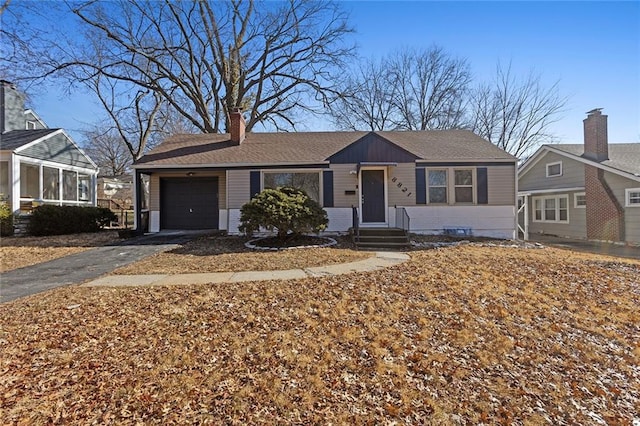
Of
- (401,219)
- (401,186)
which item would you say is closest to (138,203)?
(401,219)

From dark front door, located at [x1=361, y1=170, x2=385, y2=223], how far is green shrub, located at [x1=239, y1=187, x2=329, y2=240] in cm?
305

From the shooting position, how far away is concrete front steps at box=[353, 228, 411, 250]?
9672mm

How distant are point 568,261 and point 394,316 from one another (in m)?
6.49

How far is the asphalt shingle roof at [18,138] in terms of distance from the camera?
44.4ft

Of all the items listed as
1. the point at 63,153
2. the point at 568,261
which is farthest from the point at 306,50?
the point at 568,261

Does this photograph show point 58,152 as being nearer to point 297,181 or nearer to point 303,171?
point 297,181

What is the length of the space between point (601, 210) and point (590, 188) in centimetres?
115

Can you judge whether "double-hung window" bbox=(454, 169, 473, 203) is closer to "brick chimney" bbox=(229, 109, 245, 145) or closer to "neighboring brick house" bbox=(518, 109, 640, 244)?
"neighboring brick house" bbox=(518, 109, 640, 244)

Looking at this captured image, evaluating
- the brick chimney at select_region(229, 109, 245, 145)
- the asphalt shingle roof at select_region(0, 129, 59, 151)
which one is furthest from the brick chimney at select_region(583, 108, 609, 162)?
the asphalt shingle roof at select_region(0, 129, 59, 151)

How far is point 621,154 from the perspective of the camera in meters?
15.3

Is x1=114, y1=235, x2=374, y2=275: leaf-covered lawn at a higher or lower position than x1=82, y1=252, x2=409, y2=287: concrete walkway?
higher

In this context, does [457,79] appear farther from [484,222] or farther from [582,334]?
[582,334]

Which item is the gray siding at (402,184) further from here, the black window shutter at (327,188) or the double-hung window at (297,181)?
the double-hung window at (297,181)

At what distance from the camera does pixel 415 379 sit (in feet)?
9.75
